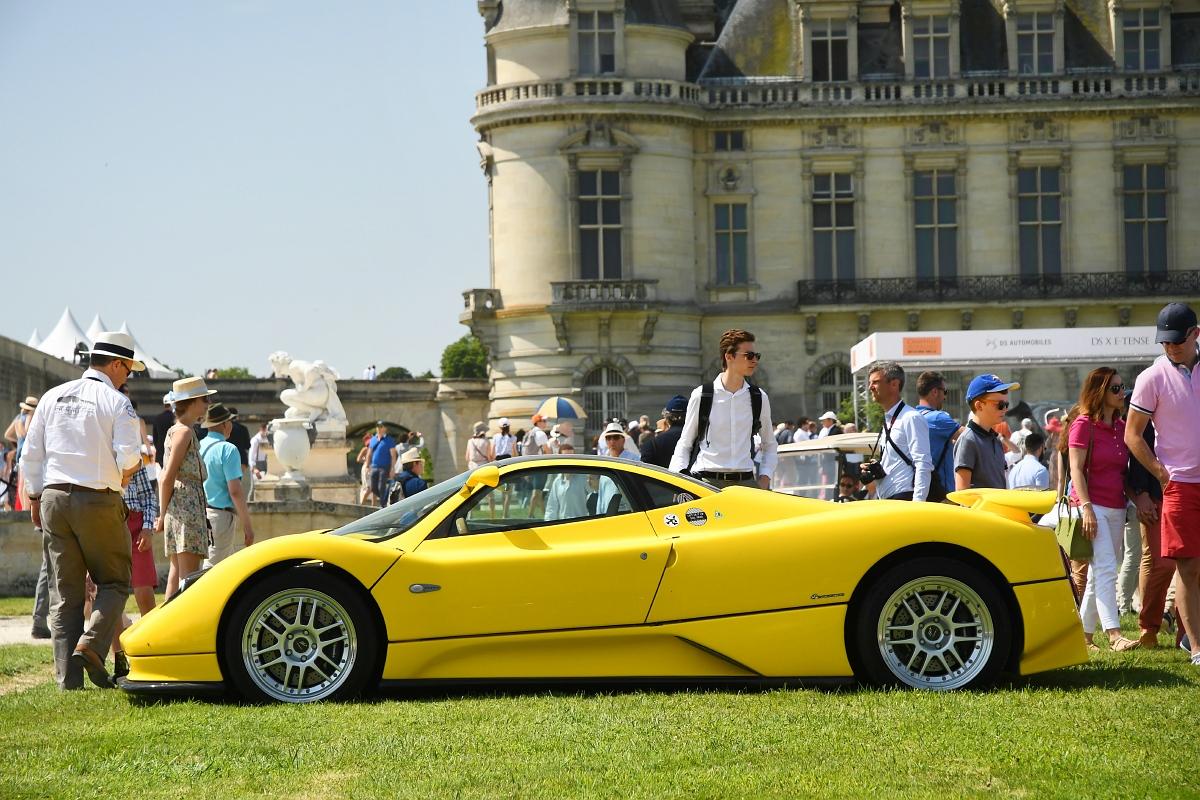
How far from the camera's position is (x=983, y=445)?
436 inches

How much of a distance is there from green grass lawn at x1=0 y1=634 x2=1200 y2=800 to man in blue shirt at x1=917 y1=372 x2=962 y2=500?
2333mm

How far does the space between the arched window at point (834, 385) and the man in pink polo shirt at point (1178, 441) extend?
1323 inches

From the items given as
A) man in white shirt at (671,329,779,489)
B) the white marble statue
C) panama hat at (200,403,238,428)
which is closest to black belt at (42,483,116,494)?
panama hat at (200,403,238,428)

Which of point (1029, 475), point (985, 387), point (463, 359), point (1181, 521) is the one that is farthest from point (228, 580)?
point (463, 359)

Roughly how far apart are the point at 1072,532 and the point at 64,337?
71.0 meters

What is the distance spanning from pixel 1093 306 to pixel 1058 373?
1129cm

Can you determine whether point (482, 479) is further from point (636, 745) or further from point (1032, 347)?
point (1032, 347)

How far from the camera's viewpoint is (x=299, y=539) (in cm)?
910

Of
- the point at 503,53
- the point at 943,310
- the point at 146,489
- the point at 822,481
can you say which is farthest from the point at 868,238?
the point at 146,489

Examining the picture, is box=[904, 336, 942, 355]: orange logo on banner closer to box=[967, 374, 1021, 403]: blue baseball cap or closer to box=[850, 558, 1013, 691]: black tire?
box=[967, 374, 1021, 403]: blue baseball cap

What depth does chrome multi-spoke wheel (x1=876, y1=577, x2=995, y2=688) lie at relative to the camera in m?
8.91

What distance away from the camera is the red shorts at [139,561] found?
39.4ft

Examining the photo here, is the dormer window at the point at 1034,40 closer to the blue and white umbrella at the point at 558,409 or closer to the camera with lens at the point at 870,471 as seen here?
the blue and white umbrella at the point at 558,409

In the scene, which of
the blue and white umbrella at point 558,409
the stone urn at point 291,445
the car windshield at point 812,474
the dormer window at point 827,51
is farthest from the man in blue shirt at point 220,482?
the dormer window at point 827,51
